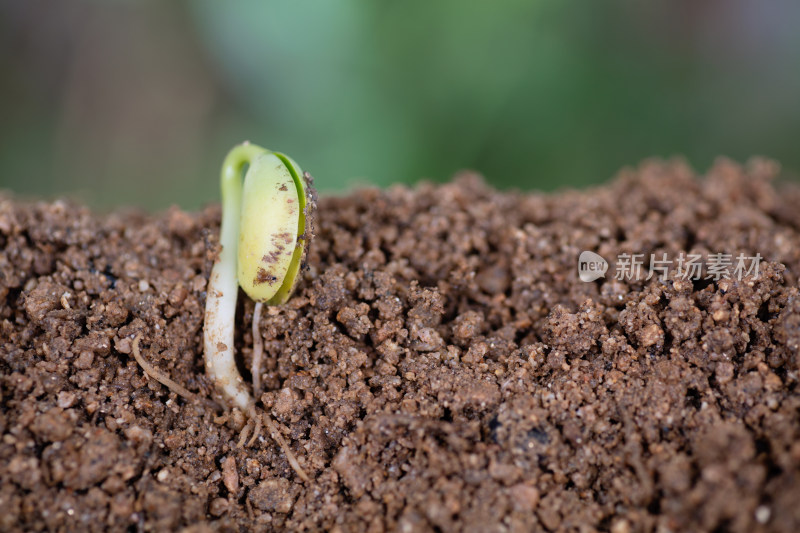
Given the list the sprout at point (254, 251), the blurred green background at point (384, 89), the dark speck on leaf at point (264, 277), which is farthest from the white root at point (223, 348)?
the blurred green background at point (384, 89)

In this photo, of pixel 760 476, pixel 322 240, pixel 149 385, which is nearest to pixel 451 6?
pixel 322 240

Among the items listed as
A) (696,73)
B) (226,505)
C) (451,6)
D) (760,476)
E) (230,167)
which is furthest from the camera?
(696,73)

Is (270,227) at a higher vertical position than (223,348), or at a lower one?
higher

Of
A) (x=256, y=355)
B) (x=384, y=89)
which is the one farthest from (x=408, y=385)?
(x=384, y=89)

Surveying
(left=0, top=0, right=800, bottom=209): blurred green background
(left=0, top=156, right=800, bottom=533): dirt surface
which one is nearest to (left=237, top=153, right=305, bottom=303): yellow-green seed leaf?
(left=0, top=156, right=800, bottom=533): dirt surface

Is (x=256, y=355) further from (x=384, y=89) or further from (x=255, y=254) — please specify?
(x=384, y=89)

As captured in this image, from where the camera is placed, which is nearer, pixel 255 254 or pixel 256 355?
pixel 255 254

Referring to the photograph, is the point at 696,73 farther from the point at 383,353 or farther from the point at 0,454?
the point at 0,454
